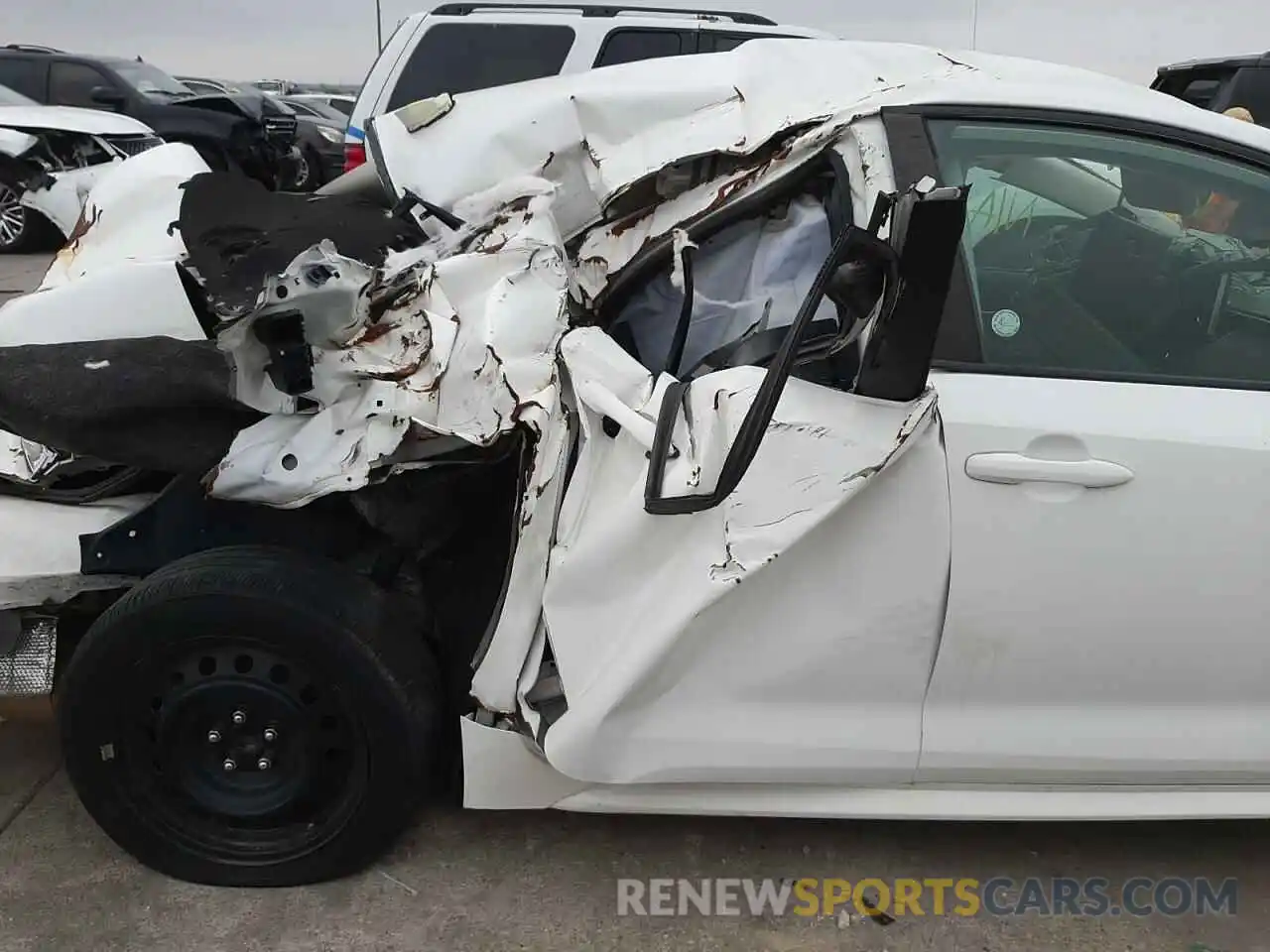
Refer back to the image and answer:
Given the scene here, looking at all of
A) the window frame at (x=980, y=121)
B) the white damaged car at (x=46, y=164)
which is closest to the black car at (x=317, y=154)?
the white damaged car at (x=46, y=164)

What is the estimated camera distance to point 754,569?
6.22 feet

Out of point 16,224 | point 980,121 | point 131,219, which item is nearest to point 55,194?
point 16,224

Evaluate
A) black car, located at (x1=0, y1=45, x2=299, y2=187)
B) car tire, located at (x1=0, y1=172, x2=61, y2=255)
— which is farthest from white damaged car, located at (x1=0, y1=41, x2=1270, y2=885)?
black car, located at (x1=0, y1=45, x2=299, y2=187)

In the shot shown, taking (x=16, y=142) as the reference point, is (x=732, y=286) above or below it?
above

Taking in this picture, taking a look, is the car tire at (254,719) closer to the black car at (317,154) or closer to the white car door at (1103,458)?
the white car door at (1103,458)

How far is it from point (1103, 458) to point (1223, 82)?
6.24 m

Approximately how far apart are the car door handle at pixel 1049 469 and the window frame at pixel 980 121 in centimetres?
18

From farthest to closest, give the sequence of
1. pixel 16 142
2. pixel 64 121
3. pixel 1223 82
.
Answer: pixel 64 121 < pixel 16 142 < pixel 1223 82

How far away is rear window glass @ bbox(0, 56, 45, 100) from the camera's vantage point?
35.8 feet

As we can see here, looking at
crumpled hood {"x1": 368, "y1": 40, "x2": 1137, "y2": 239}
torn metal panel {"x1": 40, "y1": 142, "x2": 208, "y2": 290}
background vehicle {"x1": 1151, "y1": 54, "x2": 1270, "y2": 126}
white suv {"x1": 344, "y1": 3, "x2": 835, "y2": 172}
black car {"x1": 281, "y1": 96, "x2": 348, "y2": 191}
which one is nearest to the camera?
crumpled hood {"x1": 368, "y1": 40, "x2": 1137, "y2": 239}

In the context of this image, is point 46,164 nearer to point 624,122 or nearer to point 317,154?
point 317,154

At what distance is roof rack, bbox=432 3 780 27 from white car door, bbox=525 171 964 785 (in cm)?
507

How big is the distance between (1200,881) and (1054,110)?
1771 millimetres

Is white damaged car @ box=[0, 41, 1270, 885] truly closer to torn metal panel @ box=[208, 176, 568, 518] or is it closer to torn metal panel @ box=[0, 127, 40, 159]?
torn metal panel @ box=[208, 176, 568, 518]
